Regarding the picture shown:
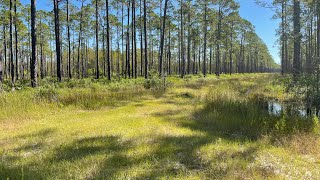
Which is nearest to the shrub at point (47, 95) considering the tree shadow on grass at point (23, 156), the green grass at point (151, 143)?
the green grass at point (151, 143)

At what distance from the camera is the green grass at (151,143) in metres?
3.50

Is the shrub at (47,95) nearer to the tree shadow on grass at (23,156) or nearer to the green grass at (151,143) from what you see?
the green grass at (151,143)

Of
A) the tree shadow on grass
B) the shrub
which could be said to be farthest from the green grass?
the shrub

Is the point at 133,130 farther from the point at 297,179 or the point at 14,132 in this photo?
the point at 297,179

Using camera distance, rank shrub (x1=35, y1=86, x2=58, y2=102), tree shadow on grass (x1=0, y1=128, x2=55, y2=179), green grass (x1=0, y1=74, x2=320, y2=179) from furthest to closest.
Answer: shrub (x1=35, y1=86, x2=58, y2=102) → green grass (x1=0, y1=74, x2=320, y2=179) → tree shadow on grass (x1=0, y1=128, x2=55, y2=179)

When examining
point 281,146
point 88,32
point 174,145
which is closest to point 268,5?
point 281,146

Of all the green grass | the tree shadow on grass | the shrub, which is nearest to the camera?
the tree shadow on grass

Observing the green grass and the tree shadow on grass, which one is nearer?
the tree shadow on grass

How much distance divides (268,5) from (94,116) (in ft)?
39.9

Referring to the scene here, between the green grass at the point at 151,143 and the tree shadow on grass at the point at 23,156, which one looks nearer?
the tree shadow on grass at the point at 23,156

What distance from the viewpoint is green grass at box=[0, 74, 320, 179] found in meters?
3.50

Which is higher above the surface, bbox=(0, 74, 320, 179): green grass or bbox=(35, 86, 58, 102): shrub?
bbox=(35, 86, 58, 102): shrub

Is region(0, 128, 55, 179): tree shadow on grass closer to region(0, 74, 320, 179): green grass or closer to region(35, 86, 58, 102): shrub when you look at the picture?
region(0, 74, 320, 179): green grass

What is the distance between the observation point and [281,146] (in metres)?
4.80
